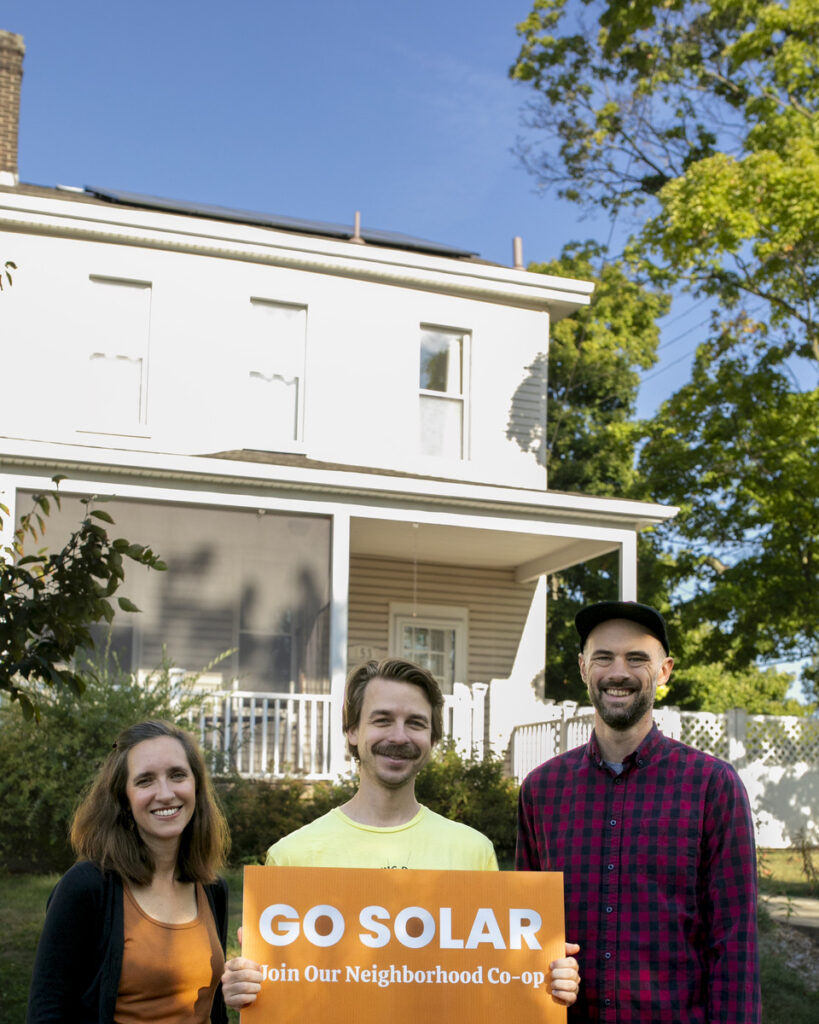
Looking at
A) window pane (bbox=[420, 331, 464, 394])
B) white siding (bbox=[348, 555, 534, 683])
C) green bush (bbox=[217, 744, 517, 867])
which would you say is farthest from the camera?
white siding (bbox=[348, 555, 534, 683])

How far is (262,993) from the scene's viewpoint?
2904mm

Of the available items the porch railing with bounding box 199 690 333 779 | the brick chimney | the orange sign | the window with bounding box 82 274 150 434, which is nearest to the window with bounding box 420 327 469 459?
the window with bounding box 82 274 150 434

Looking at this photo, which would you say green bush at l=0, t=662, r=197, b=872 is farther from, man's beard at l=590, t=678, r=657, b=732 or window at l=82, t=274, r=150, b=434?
man's beard at l=590, t=678, r=657, b=732

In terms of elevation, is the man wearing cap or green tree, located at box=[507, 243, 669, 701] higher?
green tree, located at box=[507, 243, 669, 701]

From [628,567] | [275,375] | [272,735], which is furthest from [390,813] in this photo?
[275,375]

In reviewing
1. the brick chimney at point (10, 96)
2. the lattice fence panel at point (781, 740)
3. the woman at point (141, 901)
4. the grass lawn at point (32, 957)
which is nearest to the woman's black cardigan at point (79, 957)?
the woman at point (141, 901)

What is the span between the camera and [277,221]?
16.9 m

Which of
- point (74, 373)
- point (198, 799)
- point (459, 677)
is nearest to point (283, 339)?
point (74, 373)

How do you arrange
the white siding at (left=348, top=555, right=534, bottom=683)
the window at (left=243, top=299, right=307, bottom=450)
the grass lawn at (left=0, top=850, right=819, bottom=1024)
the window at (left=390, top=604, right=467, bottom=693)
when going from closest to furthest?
the grass lawn at (left=0, top=850, right=819, bottom=1024), the window at (left=243, top=299, right=307, bottom=450), the white siding at (left=348, top=555, right=534, bottom=683), the window at (left=390, top=604, right=467, bottom=693)

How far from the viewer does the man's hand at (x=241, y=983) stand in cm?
285

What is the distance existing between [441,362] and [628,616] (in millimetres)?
13373

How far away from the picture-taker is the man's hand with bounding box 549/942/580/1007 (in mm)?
2906

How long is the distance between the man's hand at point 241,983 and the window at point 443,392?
13.1m

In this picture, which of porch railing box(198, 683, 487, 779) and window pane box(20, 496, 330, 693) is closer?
porch railing box(198, 683, 487, 779)
